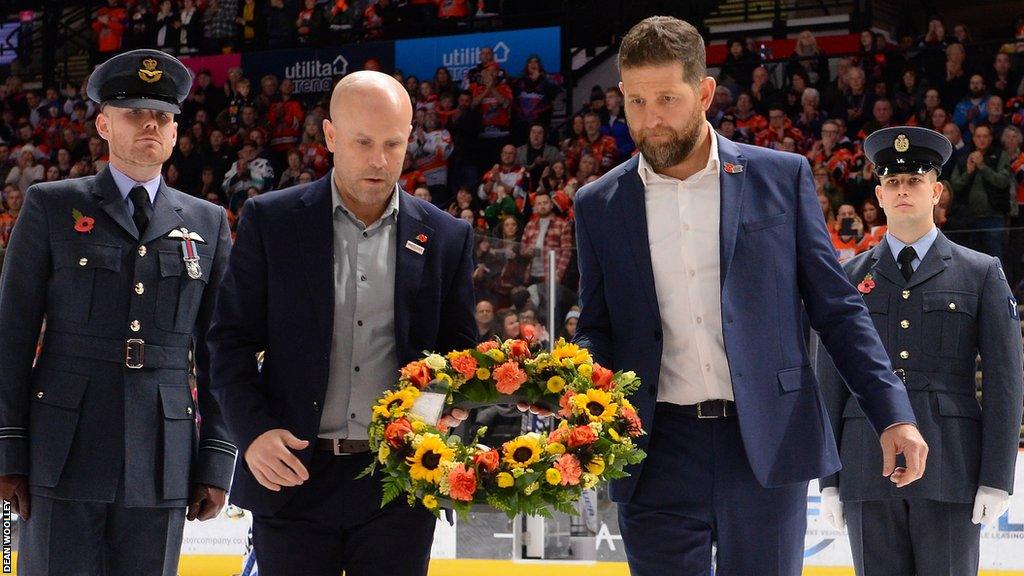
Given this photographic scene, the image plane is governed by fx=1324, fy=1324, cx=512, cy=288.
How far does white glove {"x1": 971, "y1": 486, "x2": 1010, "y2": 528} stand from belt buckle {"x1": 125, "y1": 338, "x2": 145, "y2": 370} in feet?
9.36

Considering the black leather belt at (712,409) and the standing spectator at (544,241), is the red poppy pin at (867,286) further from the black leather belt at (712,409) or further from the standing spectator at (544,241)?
the standing spectator at (544,241)

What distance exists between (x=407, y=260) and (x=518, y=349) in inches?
15.0

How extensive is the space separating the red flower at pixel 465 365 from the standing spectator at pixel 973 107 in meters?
9.74

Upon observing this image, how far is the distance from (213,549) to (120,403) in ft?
13.3

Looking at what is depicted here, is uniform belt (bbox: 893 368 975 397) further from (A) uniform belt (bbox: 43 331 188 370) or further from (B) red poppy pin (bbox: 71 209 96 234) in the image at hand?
(B) red poppy pin (bbox: 71 209 96 234)

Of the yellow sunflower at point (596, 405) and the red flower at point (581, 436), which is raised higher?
the yellow sunflower at point (596, 405)

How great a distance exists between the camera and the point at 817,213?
11.2 ft

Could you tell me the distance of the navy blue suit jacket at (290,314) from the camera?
10.2 feet

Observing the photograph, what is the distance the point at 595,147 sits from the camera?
13508 millimetres

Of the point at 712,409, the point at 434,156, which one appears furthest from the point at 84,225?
the point at 434,156

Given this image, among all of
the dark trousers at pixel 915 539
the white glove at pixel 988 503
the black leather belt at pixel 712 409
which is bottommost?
the dark trousers at pixel 915 539

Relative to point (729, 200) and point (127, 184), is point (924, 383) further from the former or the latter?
point (127, 184)

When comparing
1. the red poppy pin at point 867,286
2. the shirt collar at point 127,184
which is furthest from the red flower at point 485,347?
the red poppy pin at point 867,286

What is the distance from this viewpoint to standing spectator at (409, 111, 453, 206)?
14.8m
